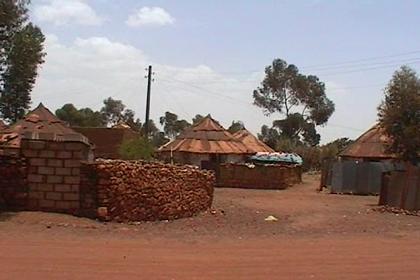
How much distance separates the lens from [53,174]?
1617cm

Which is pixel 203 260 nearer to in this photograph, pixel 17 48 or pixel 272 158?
pixel 17 48

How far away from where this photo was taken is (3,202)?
16016 mm

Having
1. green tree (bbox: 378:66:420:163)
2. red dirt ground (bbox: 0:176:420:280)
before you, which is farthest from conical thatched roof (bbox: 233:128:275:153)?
red dirt ground (bbox: 0:176:420:280)

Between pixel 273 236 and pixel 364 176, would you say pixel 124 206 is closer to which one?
pixel 273 236

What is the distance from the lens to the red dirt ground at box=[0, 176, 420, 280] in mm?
10234

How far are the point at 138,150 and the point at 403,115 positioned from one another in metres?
16.3

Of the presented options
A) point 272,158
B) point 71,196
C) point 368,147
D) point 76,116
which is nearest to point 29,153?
point 71,196

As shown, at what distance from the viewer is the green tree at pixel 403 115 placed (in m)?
27.0

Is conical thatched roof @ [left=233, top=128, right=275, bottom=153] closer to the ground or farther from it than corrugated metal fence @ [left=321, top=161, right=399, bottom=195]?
farther from it

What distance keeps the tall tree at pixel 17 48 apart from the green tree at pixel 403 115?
14.8 metres

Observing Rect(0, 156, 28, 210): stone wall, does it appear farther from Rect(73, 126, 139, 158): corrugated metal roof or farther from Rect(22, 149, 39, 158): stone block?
Rect(73, 126, 139, 158): corrugated metal roof

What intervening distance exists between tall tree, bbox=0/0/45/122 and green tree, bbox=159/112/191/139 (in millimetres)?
75696

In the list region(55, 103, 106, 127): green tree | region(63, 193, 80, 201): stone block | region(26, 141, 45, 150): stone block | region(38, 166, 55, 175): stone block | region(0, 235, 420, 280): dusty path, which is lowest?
region(0, 235, 420, 280): dusty path

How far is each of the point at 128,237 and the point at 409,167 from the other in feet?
45.2
